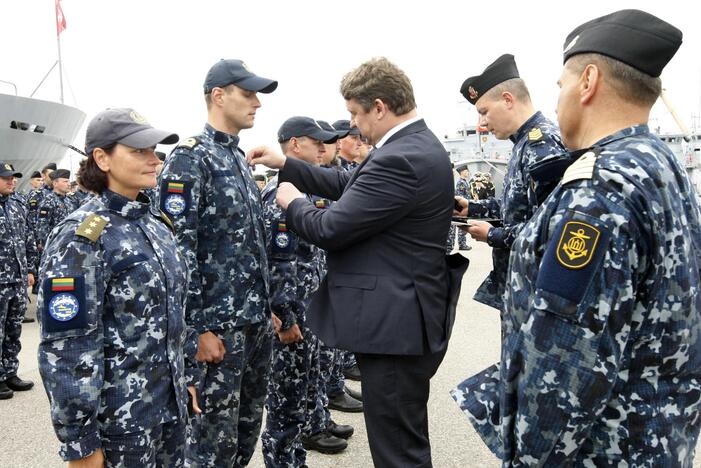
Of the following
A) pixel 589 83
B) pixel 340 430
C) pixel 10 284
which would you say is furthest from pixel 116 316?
pixel 10 284

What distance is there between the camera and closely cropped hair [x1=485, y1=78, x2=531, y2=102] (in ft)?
11.0

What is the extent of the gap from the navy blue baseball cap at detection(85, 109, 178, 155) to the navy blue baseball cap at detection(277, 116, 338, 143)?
1723 mm

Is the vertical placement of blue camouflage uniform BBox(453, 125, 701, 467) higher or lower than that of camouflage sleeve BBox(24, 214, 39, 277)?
higher

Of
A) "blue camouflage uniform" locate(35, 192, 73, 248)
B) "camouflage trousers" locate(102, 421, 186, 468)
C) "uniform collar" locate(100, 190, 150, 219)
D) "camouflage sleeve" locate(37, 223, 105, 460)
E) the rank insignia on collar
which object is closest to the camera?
the rank insignia on collar

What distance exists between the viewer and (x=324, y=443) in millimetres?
3729

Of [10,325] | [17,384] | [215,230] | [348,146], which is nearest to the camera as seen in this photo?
[215,230]

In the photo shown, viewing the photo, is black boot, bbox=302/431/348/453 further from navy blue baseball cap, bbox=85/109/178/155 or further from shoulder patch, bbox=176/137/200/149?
navy blue baseball cap, bbox=85/109/178/155

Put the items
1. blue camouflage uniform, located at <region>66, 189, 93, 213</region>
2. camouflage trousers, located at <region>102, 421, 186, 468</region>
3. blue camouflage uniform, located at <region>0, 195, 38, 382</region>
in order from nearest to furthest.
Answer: camouflage trousers, located at <region>102, 421, 186, 468</region> < blue camouflage uniform, located at <region>0, 195, 38, 382</region> < blue camouflage uniform, located at <region>66, 189, 93, 213</region>

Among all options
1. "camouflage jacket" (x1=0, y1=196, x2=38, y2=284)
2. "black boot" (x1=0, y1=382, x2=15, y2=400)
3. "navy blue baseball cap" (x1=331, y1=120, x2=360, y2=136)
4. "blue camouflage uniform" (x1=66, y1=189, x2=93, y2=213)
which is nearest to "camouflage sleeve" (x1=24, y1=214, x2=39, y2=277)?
"blue camouflage uniform" (x1=66, y1=189, x2=93, y2=213)

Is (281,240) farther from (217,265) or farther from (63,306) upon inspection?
(63,306)

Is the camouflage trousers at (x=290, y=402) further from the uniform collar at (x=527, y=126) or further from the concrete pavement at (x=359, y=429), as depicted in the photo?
the uniform collar at (x=527, y=126)

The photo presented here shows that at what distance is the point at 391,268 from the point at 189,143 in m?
1.23

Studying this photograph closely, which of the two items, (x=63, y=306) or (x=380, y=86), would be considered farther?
(x=380, y=86)

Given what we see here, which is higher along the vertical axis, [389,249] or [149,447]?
[389,249]
